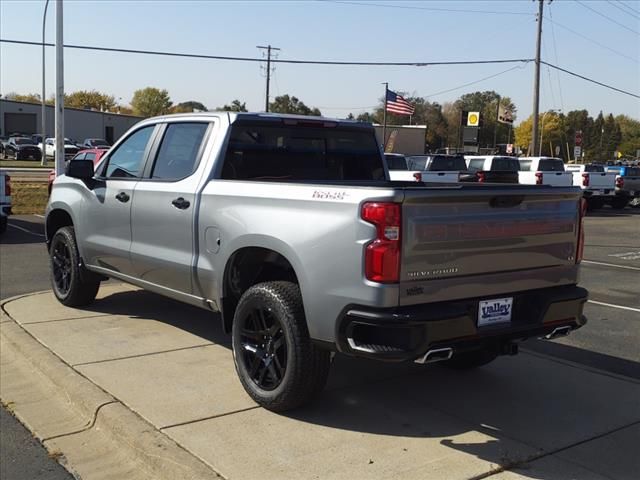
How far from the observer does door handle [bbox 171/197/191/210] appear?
5.08 meters

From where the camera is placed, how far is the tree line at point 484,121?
372 ft

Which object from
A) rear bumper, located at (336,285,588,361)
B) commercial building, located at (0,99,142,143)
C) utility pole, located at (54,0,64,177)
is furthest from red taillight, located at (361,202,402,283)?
commercial building, located at (0,99,142,143)

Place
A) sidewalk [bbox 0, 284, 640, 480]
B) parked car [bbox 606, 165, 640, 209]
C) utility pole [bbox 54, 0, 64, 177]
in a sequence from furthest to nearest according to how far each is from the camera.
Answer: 1. parked car [bbox 606, 165, 640, 209]
2. utility pole [bbox 54, 0, 64, 177]
3. sidewalk [bbox 0, 284, 640, 480]

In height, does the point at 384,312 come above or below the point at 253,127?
below

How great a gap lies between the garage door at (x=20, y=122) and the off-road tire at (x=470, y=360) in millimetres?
93429

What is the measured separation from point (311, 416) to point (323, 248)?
47.0 inches

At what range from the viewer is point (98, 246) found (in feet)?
20.7

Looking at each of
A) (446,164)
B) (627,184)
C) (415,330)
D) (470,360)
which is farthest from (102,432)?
(627,184)

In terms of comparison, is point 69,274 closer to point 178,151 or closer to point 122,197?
point 122,197

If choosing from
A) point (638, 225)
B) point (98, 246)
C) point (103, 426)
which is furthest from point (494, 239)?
point (638, 225)

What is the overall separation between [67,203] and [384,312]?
4427mm

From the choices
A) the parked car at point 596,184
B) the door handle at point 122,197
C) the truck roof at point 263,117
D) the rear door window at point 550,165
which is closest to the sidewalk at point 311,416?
the door handle at point 122,197

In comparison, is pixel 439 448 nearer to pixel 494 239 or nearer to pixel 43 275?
pixel 494 239

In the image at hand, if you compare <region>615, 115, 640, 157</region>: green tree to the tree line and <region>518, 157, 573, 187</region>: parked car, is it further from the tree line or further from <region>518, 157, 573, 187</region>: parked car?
<region>518, 157, 573, 187</region>: parked car
